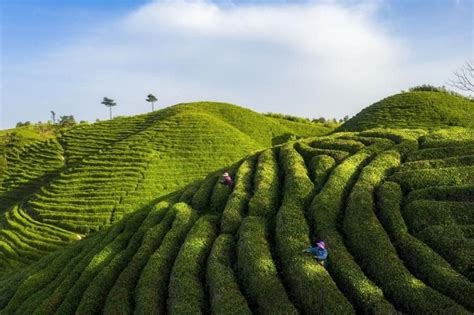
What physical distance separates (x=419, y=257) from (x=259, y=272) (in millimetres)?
4255

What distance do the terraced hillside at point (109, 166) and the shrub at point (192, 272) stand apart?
70.6 feet

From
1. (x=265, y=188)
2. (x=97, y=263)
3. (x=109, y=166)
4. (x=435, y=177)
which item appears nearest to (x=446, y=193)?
(x=435, y=177)

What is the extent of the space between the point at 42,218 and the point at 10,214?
449 centimetres

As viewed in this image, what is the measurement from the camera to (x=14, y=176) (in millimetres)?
51469

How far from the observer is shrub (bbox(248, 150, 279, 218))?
61.2ft

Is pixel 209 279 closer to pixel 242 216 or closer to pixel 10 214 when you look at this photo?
pixel 242 216

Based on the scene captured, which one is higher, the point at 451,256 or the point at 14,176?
the point at 451,256

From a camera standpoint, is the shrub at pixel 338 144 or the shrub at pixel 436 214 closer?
the shrub at pixel 436 214

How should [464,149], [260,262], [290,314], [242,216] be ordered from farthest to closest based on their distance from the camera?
[464,149] < [242,216] < [260,262] < [290,314]

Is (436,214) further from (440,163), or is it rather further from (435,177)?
(440,163)

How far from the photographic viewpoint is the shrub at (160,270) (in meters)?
15.0

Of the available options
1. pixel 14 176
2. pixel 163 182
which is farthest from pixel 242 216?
pixel 14 176

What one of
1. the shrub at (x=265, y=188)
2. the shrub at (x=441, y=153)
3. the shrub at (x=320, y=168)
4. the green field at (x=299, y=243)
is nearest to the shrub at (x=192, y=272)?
the green field at (x=299, y=243)

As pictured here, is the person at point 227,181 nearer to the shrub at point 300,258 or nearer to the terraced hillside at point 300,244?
the terraced hillside at point 300,244
